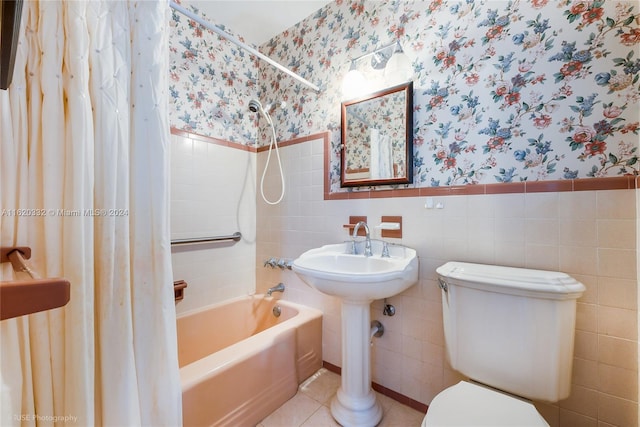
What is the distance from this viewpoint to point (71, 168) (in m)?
0.72

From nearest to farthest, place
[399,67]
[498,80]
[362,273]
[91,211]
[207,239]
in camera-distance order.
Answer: [91,211]
[362,273]
[498,80]
[399,67]
[207,239]

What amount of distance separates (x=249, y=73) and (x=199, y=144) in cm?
75

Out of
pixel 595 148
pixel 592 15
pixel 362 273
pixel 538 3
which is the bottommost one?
pixel 362 273

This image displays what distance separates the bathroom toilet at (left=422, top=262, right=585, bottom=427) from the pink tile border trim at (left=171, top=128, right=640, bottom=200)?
33 centimetres

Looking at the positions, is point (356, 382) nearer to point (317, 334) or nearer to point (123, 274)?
point (317, 334)

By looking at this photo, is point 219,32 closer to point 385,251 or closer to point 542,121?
point 385,251

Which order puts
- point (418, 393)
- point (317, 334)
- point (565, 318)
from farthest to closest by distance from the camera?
point (317, 334), point (418, 393), point (565, 318)

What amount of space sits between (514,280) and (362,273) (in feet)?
1.74

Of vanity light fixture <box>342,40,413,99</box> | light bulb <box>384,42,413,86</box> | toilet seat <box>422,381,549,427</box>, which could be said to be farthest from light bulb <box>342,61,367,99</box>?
toilet seat <box>422,381,549,427</box>

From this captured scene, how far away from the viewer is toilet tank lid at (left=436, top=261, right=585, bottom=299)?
84 centimetres

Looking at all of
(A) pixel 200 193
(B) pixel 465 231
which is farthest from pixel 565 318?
(A) pixel 200 193

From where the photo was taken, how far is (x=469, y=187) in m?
1.20

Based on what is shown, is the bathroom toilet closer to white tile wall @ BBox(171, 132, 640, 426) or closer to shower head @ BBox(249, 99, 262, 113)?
white tile wall @ BBox(171, 132, 640, 426)

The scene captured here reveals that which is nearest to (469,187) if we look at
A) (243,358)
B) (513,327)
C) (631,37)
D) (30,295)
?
(513,327)
